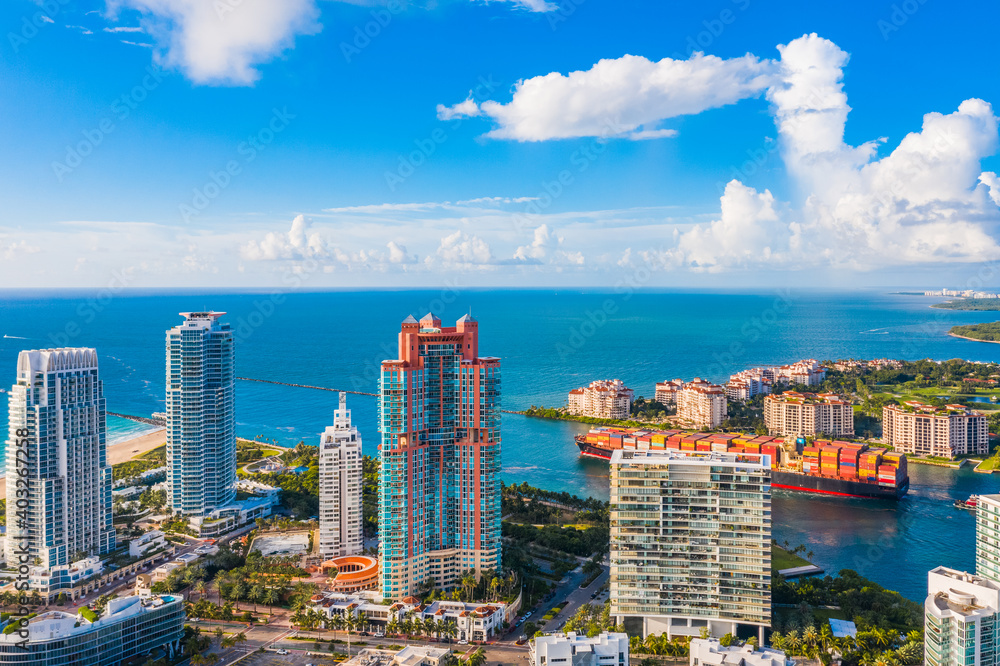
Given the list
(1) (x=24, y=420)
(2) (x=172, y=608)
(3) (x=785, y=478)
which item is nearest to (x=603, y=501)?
(3) (x=785, y=478)

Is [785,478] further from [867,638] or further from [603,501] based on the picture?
[867,638]

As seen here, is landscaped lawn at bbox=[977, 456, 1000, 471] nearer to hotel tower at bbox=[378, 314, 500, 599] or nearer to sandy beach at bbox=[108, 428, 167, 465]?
hotel tower at bbox=[378, 314, 500, 599]

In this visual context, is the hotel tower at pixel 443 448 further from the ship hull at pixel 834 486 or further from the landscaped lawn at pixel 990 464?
the landscaped lawn at pixel 990 464

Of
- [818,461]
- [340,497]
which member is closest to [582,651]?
[340,497]

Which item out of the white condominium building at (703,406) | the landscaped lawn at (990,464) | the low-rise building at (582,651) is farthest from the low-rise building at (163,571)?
the landscaped lawn at (990,464)

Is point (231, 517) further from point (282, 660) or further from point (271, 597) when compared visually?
point (282, 660)
